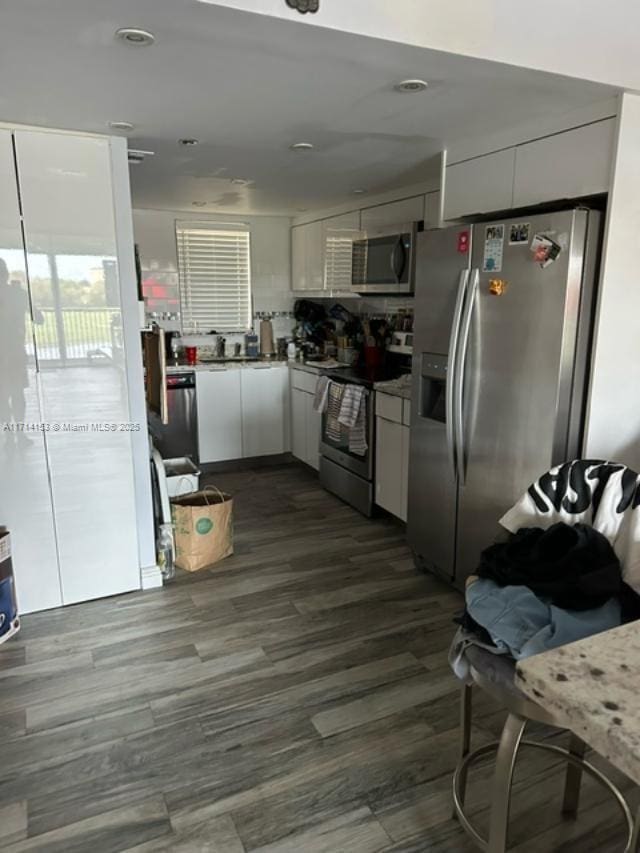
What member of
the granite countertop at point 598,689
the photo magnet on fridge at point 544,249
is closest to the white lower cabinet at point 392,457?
the photo magnet on fridge at point 544,249

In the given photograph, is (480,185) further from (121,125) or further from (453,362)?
(121,125)

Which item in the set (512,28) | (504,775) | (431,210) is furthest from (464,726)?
(431,210)

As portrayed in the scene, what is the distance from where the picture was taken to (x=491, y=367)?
2545mm

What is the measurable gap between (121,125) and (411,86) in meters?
1.26

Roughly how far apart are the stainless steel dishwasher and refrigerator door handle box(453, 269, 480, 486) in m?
2.64

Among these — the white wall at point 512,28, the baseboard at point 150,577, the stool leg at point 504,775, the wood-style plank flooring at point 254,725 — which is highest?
the white wall at point 512,28

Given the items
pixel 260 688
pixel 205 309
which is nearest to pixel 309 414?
pixel 205 309

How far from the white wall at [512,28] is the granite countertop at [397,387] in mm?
1834

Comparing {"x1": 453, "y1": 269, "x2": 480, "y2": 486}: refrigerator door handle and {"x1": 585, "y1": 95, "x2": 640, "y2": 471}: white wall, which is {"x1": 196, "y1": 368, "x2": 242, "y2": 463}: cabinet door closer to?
{"x1": 453, "y1": 269, "x2": 480, "y2": 486}: refrigerator door handle

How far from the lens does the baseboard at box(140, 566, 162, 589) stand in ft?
10.2

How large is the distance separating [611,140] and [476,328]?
85cm

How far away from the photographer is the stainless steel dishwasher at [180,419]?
467cm

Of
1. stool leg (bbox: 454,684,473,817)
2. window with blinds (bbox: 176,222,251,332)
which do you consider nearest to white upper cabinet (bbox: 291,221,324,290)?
window with blinds (bbox: 176,222,251,332)

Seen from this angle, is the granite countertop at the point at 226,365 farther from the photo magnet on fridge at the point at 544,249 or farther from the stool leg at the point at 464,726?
the stool leg at the point at 464,726
